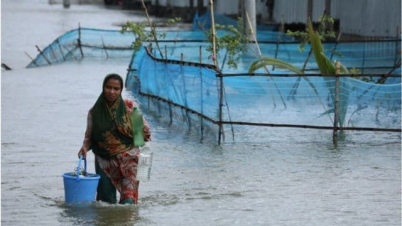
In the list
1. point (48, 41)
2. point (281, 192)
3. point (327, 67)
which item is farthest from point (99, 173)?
point (48, 41)

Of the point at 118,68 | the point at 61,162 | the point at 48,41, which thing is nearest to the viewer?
the point at 61,162

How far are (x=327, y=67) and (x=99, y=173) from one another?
19.3ft

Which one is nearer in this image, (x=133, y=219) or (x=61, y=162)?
(x=133, y=219)

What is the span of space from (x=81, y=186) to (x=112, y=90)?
30.9 inches

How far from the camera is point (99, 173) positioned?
8.02 metres

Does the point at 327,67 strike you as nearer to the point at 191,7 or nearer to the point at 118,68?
the point at 118,68

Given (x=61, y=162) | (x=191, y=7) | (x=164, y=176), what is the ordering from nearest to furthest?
1. (x=164, y=176)
2. (x=61, y=162)
3. (x=191, y=7)

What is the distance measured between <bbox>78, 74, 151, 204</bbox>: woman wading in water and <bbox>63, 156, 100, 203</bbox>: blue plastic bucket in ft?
0.51

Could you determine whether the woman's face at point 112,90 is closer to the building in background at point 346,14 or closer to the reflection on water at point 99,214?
the reflection on water at point 99,214

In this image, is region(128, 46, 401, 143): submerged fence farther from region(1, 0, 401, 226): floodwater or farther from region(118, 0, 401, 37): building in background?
region(118, 0, 401, 37): building in background

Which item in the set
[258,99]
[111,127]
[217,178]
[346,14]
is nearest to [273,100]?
[258,99]

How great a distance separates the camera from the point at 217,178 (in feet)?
33.3

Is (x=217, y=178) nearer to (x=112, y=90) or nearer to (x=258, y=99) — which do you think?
(x=112, y=90)

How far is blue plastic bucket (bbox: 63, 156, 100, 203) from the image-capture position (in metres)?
7.80
